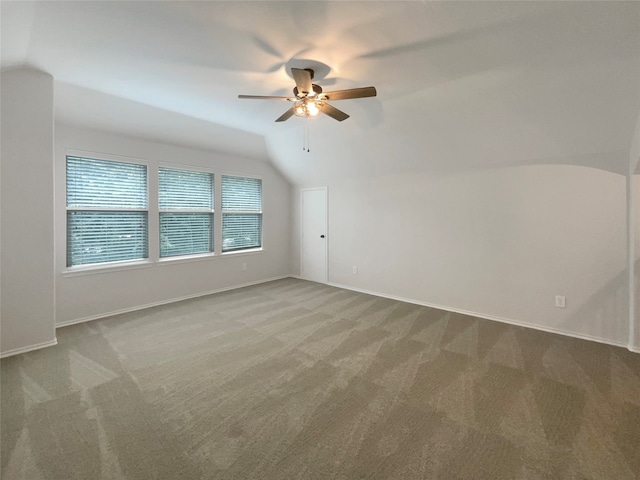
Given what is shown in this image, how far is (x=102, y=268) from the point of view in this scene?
366 centimetres

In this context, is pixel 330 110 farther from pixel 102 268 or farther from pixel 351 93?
pixel 102 268

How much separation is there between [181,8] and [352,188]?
3.67 meters

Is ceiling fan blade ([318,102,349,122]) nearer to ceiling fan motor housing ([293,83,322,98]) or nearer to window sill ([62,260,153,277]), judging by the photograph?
ceiling fan motor housing ([293,83,322,98])

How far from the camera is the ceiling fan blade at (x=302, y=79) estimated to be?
2092 mm

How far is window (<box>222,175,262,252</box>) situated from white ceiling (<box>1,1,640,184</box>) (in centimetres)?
141

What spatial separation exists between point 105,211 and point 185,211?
1.06 m

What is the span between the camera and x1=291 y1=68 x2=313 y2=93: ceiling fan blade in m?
2.09

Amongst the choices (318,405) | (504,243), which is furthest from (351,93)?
(504,243)

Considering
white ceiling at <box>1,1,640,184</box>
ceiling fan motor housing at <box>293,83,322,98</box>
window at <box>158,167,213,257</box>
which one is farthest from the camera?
window at <box>158,167,213,257</box>

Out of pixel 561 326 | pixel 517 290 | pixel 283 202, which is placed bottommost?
pixel 561 326

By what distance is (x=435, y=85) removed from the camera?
9.13 ft

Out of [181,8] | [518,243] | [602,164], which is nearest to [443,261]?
[518,243]

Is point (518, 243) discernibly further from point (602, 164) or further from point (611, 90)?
point (611, 90)

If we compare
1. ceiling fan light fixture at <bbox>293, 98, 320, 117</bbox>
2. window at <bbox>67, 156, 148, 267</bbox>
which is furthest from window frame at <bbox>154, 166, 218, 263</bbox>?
ceiling fan light fixture at <bbox>293, 98, 320, 117</bbox>
